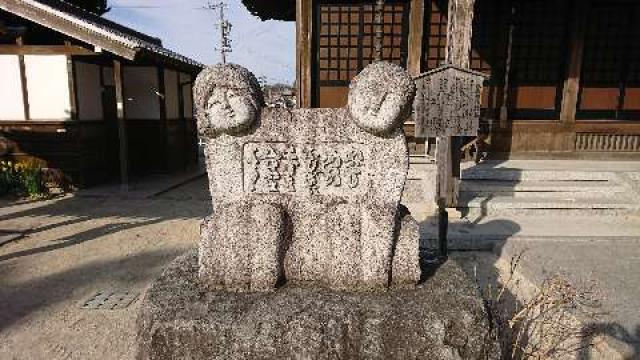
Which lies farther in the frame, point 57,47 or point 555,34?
point 555,34

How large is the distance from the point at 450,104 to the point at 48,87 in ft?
28.7

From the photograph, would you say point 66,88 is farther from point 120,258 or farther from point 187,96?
point 120,258

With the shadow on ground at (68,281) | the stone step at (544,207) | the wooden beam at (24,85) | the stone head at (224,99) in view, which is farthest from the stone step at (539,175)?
the wooden beam at (24,85)

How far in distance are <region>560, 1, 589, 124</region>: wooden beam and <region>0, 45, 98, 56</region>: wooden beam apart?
10851mm

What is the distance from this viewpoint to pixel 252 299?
2330 mm

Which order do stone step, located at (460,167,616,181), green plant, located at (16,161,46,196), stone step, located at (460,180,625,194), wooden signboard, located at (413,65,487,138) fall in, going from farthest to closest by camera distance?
green plant, located at (16,161,46,196)
stone step, located at (460,167,616,181)
stone step, located at (460,180,625,194)
wooden signboard, located at (413,65,487,138)

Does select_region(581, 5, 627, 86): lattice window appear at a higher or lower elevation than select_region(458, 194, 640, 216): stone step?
higher

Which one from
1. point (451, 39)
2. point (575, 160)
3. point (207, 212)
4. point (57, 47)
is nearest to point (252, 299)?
point (207, 212)

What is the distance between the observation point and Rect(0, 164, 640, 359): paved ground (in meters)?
3.23

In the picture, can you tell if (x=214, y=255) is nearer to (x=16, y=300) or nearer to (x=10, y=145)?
(x=16, y=300)

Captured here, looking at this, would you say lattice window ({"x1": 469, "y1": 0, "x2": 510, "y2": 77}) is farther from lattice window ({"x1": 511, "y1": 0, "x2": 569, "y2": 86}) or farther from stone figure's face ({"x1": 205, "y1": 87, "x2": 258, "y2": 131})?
stone figure's face ({"x1": 205, "y1": 87, "x2": 258, "y2": 131})

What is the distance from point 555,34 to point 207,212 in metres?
9.06

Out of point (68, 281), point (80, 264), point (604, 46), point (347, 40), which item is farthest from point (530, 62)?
point (68, 281)

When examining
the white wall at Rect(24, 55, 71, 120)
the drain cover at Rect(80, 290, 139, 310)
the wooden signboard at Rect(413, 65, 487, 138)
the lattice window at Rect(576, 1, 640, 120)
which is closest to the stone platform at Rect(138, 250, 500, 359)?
the drain cover at Rect(80, 290, 139, 310)
